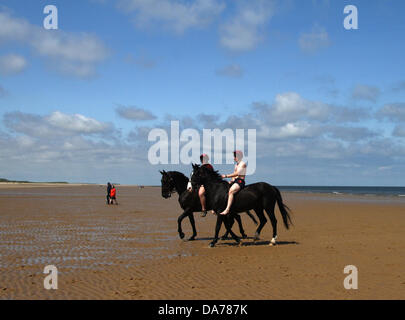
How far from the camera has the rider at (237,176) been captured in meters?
12.4

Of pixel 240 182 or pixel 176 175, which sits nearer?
pixel 240 182

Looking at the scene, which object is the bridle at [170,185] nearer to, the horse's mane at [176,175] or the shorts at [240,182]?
the horse's mane at [176,175]

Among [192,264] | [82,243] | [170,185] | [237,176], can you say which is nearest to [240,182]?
[237,176]

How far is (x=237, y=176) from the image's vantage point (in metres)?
12.6

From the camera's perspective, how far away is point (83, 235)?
552 inches

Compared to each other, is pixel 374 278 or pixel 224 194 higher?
pixel 224 194

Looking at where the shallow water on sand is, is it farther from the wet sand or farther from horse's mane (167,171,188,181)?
horse's mane (167,171,188,181)

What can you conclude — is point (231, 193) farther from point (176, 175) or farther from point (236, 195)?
point (176, 175)

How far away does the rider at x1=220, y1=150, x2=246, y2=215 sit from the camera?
488 inches

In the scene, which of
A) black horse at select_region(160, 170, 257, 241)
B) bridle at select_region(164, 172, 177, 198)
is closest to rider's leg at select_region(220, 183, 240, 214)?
black horse at select_region(160, 170, 257, 241)

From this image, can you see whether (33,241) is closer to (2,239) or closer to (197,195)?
(2,239)
